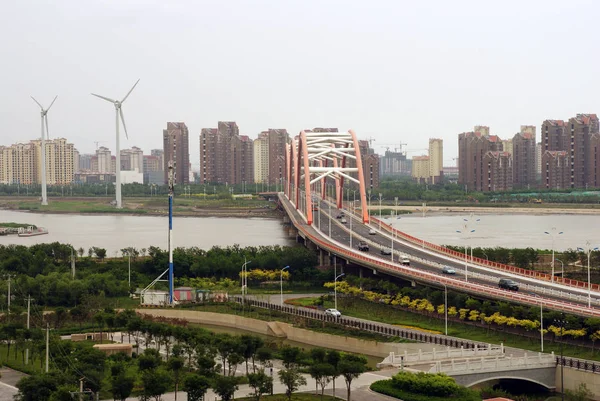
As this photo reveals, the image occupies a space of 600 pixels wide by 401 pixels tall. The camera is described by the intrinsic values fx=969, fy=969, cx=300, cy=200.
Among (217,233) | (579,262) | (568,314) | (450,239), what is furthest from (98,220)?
(568,314)

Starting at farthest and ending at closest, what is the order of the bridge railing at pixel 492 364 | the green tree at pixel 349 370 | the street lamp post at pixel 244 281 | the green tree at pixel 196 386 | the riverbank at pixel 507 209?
1. the riverbank at pixel 507 209
2. the street lamp post at pixel 244 281
3. the bridge railing at pixel 492 364
4. the green tree at pixel 349 370
5. the green tree at pixel 196 386

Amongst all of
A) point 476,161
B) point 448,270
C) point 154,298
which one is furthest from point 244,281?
point 476,161

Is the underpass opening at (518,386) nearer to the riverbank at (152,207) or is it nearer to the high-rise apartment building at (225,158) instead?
the riverbank at (152,207)

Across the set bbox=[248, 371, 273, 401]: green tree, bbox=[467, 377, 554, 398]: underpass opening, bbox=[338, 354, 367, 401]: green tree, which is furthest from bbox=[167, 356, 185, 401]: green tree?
bbox=[467, 377, 554, 398]: underpass opening

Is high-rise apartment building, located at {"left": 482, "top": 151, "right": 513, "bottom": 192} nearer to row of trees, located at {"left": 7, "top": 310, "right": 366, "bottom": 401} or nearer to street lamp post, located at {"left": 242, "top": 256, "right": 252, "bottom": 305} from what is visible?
street lamp post, located at {"left": 242, "top": 256, "right": 252, "bottom": 305}

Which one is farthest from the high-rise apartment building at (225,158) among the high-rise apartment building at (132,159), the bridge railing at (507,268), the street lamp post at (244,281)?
the street lamp post at (244,281)

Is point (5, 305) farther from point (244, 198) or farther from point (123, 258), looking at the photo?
point (244, 198)
